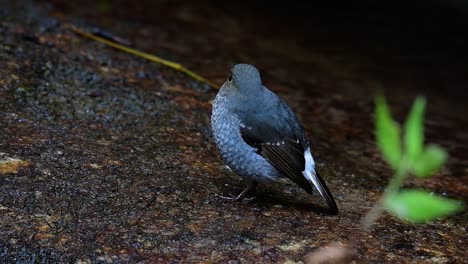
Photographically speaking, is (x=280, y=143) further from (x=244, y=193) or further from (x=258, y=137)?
(x=244, y=193)

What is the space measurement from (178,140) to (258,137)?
106cm

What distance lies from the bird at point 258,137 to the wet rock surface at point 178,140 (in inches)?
8.9

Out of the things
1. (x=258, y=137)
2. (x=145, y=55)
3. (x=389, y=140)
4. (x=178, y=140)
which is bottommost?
(x=178, y=140)

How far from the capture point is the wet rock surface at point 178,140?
12.5 ft

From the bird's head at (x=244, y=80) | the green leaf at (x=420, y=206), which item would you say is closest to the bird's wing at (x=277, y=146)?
the bird's head at (x=244, y=80)

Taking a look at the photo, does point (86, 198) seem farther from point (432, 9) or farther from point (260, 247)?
point (432, 9)

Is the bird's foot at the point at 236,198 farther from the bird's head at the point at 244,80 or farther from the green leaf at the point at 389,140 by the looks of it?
the green leaf at the point at 389,140

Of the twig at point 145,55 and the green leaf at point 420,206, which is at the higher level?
the green leaf at point 420,206

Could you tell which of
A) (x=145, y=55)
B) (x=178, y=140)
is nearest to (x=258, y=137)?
(x=178, y=140)

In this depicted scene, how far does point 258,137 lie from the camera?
448 centimetres

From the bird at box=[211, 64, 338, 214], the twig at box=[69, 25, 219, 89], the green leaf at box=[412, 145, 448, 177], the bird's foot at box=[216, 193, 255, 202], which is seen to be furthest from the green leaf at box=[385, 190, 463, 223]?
the twig at box=[69, 25, 219, 89]

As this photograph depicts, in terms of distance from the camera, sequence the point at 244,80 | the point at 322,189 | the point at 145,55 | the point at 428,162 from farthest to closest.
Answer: the point at 145,55 → the point at 244,80 → the point at 322,189 → the point at 428,162

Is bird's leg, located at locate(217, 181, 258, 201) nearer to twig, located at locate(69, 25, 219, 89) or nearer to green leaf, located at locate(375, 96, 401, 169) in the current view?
twig, located at locate(69, 25, 219, 89)

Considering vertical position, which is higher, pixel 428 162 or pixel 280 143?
pixel 428 162
